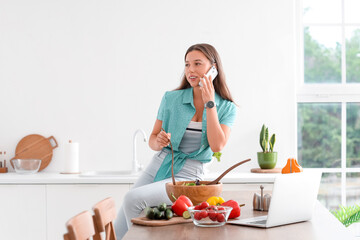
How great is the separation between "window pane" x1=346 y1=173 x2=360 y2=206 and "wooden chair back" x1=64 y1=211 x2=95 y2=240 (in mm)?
3179

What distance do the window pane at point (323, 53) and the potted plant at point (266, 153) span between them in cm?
68

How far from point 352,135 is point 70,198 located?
7.61ft

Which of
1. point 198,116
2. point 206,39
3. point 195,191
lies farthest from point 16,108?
point 195,191

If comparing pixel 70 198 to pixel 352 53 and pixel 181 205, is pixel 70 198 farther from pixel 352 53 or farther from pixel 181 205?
pixel 352 53

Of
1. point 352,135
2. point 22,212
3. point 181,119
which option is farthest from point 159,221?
point 352,135

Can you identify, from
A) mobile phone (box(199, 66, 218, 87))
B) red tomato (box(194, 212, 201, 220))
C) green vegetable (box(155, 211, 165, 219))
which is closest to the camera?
red tomato (box(194, 212, 201, 220))

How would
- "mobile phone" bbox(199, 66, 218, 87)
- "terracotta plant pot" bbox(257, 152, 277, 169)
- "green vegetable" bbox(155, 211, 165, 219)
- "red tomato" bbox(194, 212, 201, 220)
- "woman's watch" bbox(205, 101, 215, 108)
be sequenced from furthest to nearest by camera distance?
"terracotta plant pot" bbox(257, 152, 277, 169) < "mobile phone" bbox(199, 66, 218, 87) < "woman's watch" bbox(205, 101, 215, 108) < "green vegetable" bbox(155, 211, 165, 219) < "red tomato" bbox(194, 212, 201, 220)

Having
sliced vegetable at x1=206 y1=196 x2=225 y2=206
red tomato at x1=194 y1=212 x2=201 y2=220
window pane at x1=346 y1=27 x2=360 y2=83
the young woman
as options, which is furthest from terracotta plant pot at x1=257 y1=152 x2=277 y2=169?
red tomato at x1=194 y1=212 x2=201 y2=220

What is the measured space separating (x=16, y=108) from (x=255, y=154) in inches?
79.0

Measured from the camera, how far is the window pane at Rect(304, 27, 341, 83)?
4383 millimetres

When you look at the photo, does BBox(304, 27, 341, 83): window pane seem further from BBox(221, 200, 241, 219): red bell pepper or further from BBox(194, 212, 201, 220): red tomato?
BBox(194, 212, 201, 220): red tomato

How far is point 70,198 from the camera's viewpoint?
12.5 ft

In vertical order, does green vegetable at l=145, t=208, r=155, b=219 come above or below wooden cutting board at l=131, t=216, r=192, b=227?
above

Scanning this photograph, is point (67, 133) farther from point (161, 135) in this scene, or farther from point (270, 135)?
point (161, 135)
